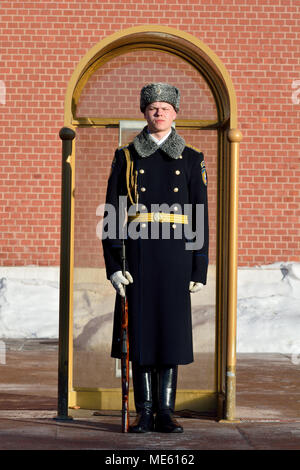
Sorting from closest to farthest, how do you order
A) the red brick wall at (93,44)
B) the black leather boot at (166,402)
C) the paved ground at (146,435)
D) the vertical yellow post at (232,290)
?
the paved ground at (146,435), the black leather boot at (166,402), the vertical yellow post at (232,290), the red brick wall at (93,44)

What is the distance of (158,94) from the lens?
4824 millimetres

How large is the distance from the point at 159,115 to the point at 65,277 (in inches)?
42.3

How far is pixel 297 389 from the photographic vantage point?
6727 millimetres

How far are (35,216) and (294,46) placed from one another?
3745 mm

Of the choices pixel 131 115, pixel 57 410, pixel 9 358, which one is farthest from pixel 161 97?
pixel 9 358

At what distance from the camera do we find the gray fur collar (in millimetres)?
4844

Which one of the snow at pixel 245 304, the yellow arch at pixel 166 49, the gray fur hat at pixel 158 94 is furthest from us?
the snow at pixel 245 304

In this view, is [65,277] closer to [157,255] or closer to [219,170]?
[157,255]

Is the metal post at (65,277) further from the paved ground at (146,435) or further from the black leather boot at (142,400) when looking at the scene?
the black leather boot at (142,400)

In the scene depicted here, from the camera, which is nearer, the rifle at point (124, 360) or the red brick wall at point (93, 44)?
the rifle at point (124, 360)

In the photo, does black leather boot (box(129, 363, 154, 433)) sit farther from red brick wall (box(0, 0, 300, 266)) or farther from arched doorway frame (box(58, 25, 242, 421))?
red brick wall (box(0, 0, 300, 266))

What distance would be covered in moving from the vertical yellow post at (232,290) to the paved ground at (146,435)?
0.16 metres

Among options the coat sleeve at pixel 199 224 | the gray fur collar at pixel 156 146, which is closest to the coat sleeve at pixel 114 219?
the gray fur collar at pixel 156 146

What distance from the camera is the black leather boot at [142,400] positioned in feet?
15.4
